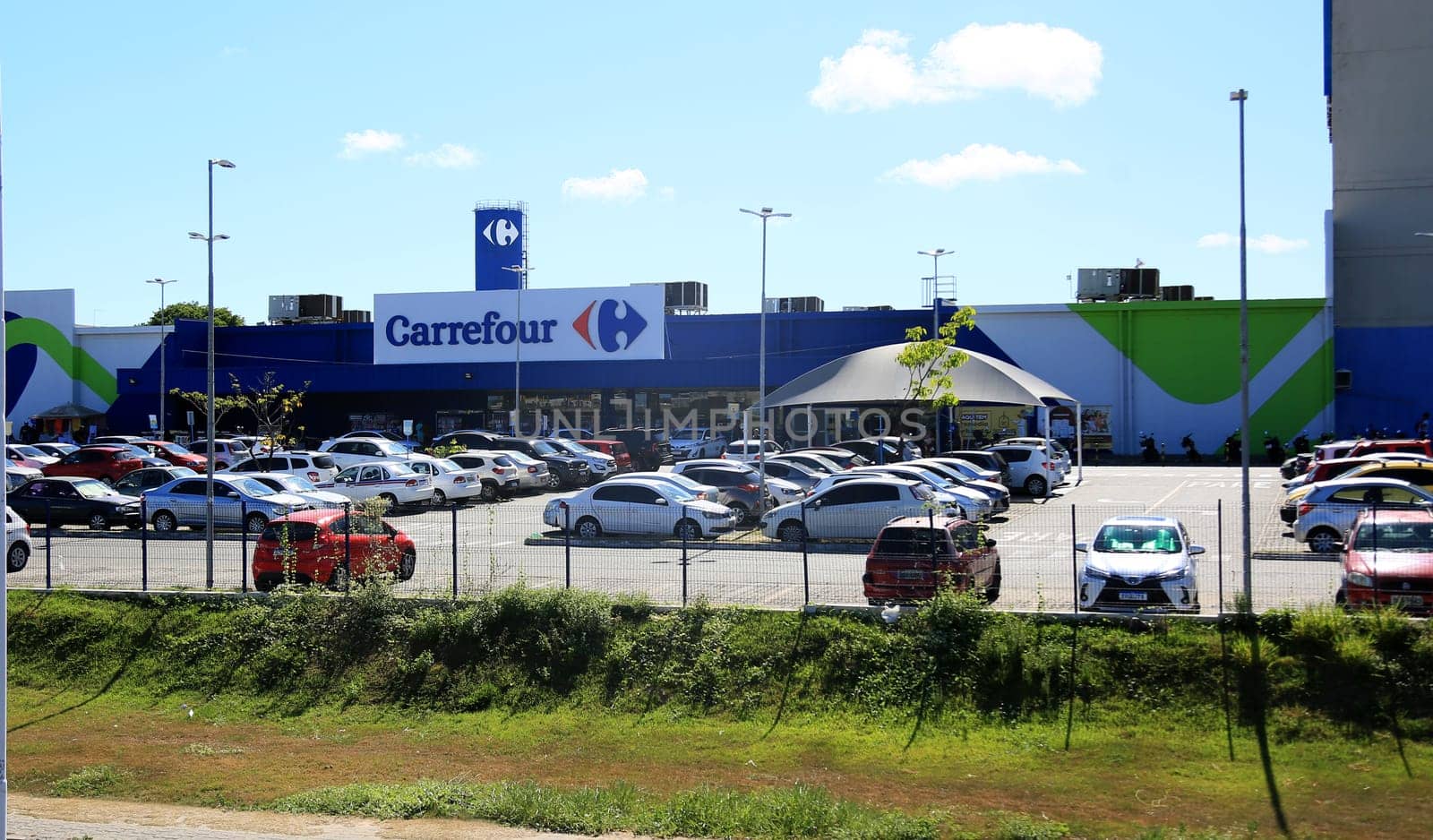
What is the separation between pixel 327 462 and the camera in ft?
134

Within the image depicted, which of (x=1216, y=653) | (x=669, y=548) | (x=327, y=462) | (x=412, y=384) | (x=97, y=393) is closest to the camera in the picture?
(x=1216, y=653)

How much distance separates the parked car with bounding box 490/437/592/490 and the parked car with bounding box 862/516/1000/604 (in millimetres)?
25862

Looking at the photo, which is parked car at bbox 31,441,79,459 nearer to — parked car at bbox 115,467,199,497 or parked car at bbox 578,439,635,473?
parked car at bbox 115,467,199,497

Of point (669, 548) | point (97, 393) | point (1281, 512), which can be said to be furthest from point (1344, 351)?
point (97, 393)

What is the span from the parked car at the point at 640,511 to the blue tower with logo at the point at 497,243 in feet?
166

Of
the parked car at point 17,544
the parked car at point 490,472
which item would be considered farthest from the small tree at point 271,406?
the parked car at point 17,544

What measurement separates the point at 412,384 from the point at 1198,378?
1483 inches

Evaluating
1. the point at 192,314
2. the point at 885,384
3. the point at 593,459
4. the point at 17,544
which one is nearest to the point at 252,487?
the point at 17,544

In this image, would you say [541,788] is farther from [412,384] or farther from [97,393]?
[97,393]

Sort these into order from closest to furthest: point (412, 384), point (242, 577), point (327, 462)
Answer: point (242, 577), point (327, 462), point (412, 384)

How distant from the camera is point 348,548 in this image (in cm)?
2111

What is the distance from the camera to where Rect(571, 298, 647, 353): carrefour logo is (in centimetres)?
6016

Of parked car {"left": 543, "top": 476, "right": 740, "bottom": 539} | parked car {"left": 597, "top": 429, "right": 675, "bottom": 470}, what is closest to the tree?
parked car {"left": 597, "top": 429, "right": 675, "bottom": 470}

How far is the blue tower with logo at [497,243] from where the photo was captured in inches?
3054
